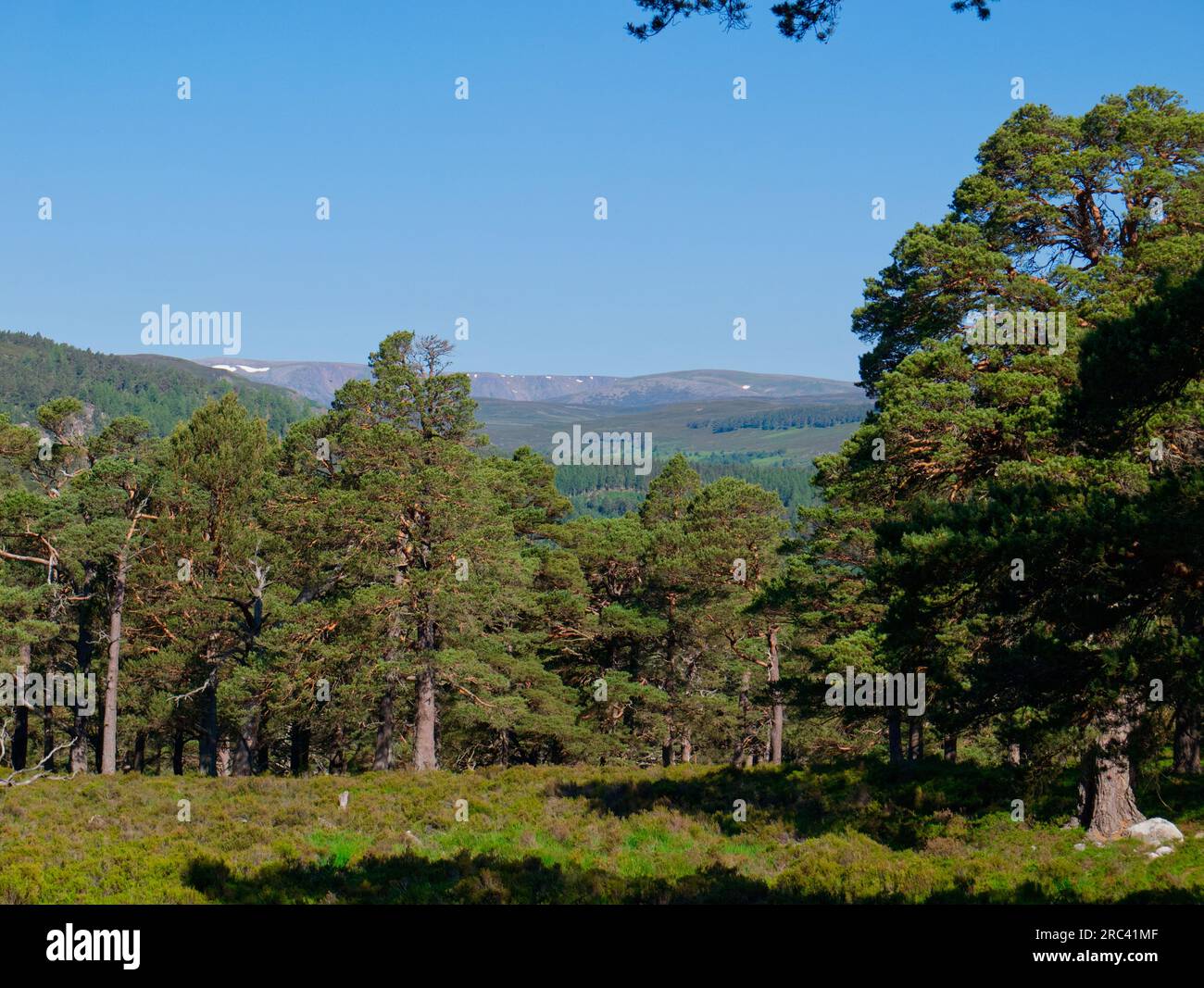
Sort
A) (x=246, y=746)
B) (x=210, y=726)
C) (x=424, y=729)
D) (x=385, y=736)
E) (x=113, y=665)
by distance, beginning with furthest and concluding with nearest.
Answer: (x=210, y=726), (x=246, y=746), (x=113, y=665), (x=385, y=736), (x=424, y=729)

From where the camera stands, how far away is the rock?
52.5 ft

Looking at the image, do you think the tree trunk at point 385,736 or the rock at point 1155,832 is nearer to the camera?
the rock at point 1155,832

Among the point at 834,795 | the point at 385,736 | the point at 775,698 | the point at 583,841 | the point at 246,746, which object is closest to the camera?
the point at 583,841

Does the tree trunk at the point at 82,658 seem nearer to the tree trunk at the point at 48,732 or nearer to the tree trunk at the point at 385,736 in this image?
the tree trunk at the point at 48,732

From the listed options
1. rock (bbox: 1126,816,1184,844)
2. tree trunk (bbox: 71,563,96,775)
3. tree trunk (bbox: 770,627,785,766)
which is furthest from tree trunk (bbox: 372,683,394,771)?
rock (bbox: 1126,816,1184,844)

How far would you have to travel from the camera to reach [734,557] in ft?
128

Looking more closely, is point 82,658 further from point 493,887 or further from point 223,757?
point 493,887

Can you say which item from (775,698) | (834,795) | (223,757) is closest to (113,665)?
(223,757)

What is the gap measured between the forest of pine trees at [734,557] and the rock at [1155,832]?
13.8 inches

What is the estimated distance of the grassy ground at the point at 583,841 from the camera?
13.8 meters

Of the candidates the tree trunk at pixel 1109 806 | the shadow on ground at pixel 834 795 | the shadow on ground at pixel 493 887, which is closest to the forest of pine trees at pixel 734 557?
the tree trunk at pixel 1109 806

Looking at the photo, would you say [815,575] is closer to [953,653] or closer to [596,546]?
[953,653]

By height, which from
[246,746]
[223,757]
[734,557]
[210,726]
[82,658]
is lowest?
[223,757]

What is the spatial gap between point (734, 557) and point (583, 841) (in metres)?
21.2
